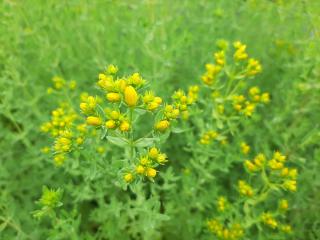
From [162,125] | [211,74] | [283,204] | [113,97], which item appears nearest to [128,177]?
[162,125]

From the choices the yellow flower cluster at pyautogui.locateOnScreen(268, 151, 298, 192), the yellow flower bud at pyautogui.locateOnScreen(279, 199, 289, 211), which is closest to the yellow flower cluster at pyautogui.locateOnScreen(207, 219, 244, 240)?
the yellow flower bud at pyautogui.locateOnScreen(279, 199, 289, 211)

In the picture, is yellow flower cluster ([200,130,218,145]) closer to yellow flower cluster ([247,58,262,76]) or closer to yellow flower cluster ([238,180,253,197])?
yellow flower cluster ([238,180,253,197])

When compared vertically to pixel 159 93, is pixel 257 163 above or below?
below

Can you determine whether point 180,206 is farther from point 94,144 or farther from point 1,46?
point 1,46

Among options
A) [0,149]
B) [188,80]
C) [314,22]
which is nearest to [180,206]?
[188,80]

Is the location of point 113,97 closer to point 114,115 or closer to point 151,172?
point 114,115

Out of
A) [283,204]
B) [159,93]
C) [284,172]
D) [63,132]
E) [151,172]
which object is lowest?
[151,172]
